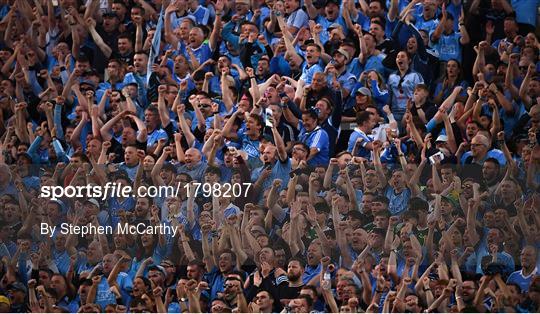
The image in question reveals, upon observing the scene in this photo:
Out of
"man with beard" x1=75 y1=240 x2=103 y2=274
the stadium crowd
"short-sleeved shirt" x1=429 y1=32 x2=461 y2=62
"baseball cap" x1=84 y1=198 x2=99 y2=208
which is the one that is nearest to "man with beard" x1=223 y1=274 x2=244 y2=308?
the stadium crowd

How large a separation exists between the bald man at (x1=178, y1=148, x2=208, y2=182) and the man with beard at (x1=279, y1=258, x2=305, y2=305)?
0.98m

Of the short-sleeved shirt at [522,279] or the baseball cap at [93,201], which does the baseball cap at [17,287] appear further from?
the short-sleeved shirt at [522,279]

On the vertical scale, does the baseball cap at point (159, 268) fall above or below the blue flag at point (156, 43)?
below

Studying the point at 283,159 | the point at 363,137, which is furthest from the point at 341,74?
the point at 283,159

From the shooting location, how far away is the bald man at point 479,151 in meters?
8.73

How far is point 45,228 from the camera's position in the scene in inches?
356

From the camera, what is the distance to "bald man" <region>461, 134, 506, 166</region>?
8.73 m

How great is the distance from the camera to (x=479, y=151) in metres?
8.75

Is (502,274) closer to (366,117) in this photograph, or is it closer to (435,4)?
(366,117)

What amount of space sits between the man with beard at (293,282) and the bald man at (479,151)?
145 cm

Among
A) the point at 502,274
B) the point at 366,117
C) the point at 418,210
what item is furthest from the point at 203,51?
the point at 502,274

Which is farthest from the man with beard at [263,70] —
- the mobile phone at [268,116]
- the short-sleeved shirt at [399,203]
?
the short-sleeved shirt at [399,203]

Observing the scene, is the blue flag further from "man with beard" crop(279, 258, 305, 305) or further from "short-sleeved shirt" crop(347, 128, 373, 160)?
"man with beard" crop(279, 258, 305, 305)

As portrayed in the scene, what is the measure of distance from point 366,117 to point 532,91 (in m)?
1.25
